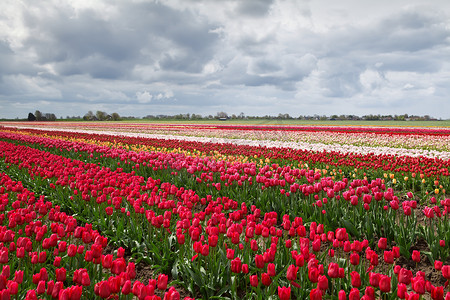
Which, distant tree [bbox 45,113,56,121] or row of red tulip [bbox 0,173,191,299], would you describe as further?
distant tree [bbox 45,113,56,121]

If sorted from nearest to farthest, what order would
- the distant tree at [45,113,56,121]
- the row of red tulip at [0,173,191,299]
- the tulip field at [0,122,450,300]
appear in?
the row of red tulip at [0,173,191,299] < the tulip field at [0,122,450,300] < the distant tree at [45,113,56,121]

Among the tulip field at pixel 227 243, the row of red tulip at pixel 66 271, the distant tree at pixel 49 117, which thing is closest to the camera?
the row of red tulip at pixel 66 271

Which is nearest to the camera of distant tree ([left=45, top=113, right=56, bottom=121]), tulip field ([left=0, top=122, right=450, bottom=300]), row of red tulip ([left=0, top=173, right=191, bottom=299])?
row of red tulip ([left=0, top=173, right=191, bottom=299])

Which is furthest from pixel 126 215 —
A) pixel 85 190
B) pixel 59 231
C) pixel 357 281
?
pixel 357 281

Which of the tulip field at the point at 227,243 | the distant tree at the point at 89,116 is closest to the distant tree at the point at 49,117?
the distant tree at the point at 89,116

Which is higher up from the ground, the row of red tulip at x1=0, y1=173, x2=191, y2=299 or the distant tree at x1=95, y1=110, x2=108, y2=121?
the distant tree at x1=95, y1=110, x2=108, y2=121

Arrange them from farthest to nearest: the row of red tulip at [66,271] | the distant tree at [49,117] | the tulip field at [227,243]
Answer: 1. the distant tree at [49,117]
2. the tulip field at [227,243]
3. the row of red tulip at [66,271]

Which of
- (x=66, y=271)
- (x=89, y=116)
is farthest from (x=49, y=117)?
(x=66, y=271)

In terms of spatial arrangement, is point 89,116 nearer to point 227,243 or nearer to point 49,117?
point 49,117

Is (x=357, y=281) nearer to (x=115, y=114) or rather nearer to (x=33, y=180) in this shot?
(x=33, y=180)

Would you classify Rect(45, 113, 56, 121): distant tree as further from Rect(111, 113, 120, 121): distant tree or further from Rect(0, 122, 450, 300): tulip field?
Rect(0, 122, 450, 300): tulip field

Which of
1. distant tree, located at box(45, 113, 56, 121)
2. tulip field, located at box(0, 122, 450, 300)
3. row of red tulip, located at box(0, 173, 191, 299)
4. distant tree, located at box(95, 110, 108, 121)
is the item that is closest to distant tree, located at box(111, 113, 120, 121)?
distant tree, located at box(95, 110, 108, 121)

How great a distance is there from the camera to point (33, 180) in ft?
29.5

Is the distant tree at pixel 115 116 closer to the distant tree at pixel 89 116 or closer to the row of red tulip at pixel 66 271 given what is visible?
the distant tree at pixel 89 116
